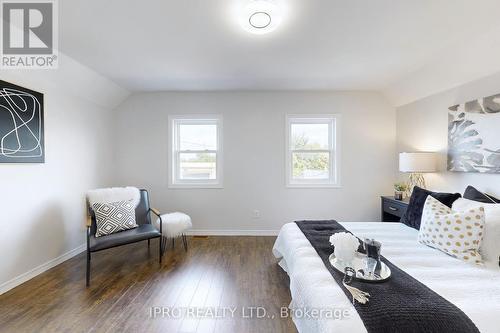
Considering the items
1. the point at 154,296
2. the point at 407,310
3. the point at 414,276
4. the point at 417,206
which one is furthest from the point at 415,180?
the point at 154,296

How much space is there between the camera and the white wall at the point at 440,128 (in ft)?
7.65

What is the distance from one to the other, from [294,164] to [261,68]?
1.73 m

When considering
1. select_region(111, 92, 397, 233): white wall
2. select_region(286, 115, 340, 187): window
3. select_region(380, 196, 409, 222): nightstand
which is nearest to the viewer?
select_region(380, 196, 409, 222): nightstand

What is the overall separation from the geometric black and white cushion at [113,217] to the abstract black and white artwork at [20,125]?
2.78ft

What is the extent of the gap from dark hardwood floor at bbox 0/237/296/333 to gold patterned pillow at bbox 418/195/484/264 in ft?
4.54

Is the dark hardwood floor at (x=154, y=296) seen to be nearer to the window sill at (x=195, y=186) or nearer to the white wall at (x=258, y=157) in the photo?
the white wall at (x=258, y=157)

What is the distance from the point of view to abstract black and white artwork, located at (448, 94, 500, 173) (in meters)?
2.22

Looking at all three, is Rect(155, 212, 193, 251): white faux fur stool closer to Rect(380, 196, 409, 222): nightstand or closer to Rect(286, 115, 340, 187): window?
Rect(286, 115, 340, 187): window

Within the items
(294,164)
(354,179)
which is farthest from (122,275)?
(354,179)

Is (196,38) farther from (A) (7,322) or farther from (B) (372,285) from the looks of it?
(A) (7,322)

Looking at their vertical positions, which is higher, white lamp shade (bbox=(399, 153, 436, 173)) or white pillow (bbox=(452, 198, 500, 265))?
white lamp shade (bbox=(399, 153, 436, 173))

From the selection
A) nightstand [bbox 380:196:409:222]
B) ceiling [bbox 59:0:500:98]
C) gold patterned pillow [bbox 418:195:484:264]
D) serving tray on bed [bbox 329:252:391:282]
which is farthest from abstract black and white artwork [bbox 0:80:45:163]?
nightstand [bbox 380:196:409:222]

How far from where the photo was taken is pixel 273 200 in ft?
12.6

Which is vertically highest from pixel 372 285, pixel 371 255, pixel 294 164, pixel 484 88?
pixel 484 88
